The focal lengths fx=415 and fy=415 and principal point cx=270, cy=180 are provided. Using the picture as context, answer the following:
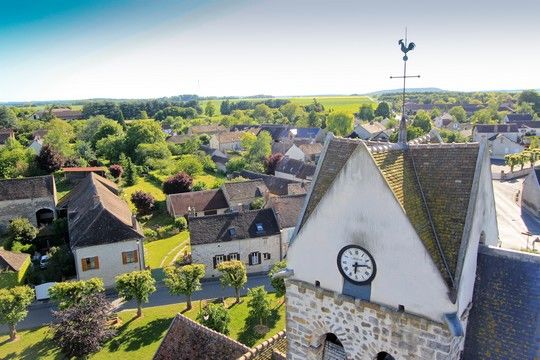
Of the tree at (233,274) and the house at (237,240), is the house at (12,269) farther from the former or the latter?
the tree at (233,274)

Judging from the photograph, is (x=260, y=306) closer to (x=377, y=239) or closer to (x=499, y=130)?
(x=377, y=239)

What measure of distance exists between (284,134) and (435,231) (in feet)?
378

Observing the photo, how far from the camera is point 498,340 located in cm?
1041

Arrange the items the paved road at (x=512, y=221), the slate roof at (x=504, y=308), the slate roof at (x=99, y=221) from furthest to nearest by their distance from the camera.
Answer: the paved road at (x=512, y=221), the slate roof at (x=99, y=221), the slate roof at (x=504, y=308)

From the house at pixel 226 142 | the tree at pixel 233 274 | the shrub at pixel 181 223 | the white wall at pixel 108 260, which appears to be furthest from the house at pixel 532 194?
the house at pixel 226 142

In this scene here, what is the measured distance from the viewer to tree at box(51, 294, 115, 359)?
2453cm

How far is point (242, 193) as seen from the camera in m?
57.9

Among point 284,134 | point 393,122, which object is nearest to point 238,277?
point 284,134

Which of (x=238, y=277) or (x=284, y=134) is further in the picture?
(x=284, y=134)

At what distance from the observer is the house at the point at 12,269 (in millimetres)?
35031

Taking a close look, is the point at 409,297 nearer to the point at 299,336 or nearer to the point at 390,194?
the point at 390,194

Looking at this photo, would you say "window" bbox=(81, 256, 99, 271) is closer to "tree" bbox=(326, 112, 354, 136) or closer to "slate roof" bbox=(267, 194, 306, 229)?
"slate roof" bbox=(267, 194, 306, 229)

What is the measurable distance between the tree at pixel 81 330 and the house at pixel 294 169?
45756 millimetres

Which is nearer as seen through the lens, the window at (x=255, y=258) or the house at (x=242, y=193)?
the window at (x=255, y=258)
